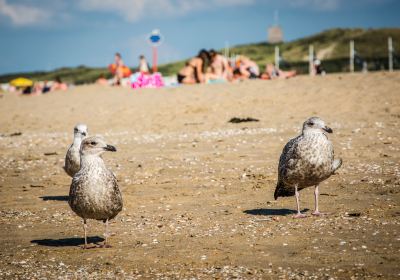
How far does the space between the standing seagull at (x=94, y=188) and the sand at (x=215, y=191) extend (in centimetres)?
63

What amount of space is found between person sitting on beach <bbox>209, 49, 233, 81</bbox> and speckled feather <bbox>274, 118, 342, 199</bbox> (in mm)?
27278

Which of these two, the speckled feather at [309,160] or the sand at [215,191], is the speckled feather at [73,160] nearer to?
the sand at [215,191]

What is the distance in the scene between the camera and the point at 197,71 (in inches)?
1582

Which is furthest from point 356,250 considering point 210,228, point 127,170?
point 127,170

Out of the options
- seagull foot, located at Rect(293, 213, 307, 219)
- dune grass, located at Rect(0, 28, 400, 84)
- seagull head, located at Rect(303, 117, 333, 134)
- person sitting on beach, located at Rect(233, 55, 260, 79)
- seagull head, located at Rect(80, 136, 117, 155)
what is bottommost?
seagull foot, located at Rect(293, 213, 307, 219)

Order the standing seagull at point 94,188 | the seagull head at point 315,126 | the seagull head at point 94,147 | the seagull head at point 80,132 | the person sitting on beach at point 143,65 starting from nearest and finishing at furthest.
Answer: the standing seagull at point 94,188, the seagull head at point 94,147, the seagull head at point 315,126, the seagull head at point 80,132, the person sitting on beach at point 143,65

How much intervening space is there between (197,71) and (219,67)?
4.26ft

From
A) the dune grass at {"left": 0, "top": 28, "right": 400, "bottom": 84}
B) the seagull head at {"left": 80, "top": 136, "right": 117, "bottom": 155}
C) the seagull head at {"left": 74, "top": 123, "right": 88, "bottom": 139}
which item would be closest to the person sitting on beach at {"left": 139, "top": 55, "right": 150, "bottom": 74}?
the seagull head at {"left": 74, "top": 123, "right": 88, "bottom": 139}

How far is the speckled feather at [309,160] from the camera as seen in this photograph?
12242 mm

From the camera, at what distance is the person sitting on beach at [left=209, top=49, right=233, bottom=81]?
131 feet

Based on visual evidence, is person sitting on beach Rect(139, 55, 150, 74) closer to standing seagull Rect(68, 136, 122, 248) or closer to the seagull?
the seagull

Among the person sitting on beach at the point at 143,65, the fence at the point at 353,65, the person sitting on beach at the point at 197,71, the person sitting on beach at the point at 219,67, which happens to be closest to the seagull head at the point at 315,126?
the person sitting on beach at the point at 197,71

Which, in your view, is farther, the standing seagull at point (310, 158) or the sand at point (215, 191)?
the standing seagull at point (310, 158)

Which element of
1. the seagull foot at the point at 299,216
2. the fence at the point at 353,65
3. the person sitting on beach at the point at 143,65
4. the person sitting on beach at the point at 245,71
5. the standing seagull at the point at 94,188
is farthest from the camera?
the fence at the point at 353,65
